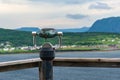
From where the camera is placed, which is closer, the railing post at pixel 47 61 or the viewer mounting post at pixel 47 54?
the viewer mounting post at pixel 47 54

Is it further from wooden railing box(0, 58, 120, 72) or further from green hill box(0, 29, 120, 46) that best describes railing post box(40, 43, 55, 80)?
green hill box(0, 29, 120, 46)

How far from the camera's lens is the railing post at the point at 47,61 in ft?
20.6

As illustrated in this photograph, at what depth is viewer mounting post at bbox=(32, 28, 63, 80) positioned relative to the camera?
599 centimetres

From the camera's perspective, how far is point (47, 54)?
6336 millimetres

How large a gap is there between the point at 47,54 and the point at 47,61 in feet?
0.69

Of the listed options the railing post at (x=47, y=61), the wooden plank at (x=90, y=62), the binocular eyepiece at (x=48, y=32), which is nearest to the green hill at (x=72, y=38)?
the wooden plank at (x=90, y=62)

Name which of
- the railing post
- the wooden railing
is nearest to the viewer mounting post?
the railing post

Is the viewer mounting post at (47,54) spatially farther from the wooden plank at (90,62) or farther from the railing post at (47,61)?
the wooden plank at (90,62)

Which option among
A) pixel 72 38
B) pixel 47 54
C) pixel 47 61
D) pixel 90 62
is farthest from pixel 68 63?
pixel 72 38

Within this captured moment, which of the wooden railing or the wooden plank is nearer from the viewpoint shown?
the wooden railing

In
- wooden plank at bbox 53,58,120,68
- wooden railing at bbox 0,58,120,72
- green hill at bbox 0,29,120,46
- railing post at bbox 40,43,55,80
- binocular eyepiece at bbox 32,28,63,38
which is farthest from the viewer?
green hill at bbox 0,29,120,46

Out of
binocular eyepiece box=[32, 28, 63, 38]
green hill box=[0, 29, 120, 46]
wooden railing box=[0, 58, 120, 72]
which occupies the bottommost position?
green hill box=[0, 29, 120, 46]

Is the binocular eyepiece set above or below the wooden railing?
above

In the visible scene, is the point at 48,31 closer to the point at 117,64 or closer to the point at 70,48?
the point at 117,64
